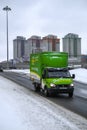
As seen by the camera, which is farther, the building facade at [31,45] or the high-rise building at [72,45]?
the high-rise building at [72,45]

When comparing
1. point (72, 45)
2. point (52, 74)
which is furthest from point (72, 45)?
point (52, 74)

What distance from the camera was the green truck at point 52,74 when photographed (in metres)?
26.5

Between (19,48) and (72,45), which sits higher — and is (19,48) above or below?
below

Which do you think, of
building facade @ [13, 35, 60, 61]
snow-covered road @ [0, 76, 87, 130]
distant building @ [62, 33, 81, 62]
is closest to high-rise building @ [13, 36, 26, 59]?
building facade @ [13, 35, 60, 61]

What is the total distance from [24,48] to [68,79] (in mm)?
118307

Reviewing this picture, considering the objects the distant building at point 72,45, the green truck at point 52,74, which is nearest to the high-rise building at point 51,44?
the distant building at point 72,45

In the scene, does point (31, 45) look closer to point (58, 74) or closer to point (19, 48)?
point (19, 48)

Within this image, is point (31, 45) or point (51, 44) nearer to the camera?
point (51, 44)

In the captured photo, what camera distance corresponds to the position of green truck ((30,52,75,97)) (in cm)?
2655

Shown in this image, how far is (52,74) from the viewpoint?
90.5 feet

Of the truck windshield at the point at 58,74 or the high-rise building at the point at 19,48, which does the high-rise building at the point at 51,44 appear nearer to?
the high-rise building at the point at 19,48

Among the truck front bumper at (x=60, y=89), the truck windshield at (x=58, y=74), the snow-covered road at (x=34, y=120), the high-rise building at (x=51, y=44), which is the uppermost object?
the high-rise building at (x=51, y=44)

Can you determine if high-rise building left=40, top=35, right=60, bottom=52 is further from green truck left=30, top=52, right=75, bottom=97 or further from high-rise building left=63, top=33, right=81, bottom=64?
green truck left=30, top=52, right=75, bottom=97

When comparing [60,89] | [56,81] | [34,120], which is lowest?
[60,89]
